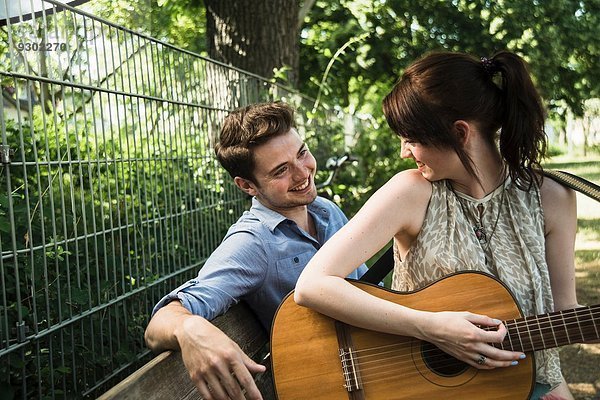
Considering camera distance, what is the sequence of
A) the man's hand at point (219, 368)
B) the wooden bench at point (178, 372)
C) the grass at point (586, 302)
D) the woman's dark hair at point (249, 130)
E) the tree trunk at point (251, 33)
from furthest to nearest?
the tree trunk at point (251, 33)
the grass at point (586, 302)
the woman's dark hair at point (249, 130)
the man's hand at point (219, 368)
the wooden bench at point (178, 372)

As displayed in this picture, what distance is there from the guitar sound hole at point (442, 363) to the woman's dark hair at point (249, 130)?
0.96m

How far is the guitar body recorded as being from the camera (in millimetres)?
2133

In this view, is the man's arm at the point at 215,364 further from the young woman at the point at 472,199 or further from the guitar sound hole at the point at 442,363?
the guitar sound hole at the point at 442,363

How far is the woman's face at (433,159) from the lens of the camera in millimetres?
2277

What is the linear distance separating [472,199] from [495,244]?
0.15 metres

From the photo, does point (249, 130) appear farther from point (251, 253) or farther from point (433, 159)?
point (433, 159)

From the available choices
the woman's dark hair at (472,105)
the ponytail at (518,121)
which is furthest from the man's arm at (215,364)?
the ponytail at (518,121)

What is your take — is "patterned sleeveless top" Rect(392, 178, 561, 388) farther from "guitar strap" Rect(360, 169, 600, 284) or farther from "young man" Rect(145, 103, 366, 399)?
"young man" Rect(145, 103, 366, 399)

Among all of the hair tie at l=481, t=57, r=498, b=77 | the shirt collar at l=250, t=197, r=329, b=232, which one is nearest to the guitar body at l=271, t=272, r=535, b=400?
the shirt collar at l=250, t=197, r=329, b=232

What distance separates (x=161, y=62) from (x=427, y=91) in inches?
71.8

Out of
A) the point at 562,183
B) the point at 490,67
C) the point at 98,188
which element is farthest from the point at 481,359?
the point at 98,188

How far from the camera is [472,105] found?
2305 mm

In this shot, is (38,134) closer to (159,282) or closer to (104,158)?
(104,158)

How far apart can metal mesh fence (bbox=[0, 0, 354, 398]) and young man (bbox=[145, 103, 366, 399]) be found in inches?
22.7
